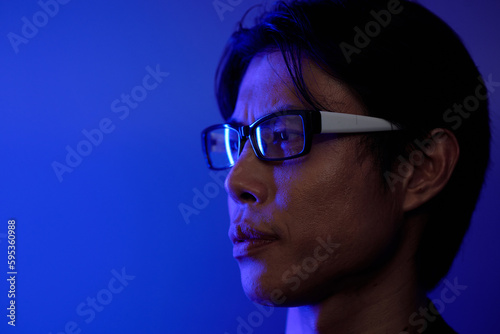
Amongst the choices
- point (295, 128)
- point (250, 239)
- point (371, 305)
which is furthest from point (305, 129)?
point (371, 305)

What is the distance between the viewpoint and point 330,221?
108 cm

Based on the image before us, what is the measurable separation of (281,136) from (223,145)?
0.39m

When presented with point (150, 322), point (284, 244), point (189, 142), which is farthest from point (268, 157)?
point (150, 322)

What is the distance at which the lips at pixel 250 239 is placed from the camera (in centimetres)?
110

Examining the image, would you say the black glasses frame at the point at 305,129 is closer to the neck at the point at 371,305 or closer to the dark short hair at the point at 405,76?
the dark short hair at the point at 405,76

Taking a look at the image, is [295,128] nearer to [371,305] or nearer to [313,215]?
[313,215]

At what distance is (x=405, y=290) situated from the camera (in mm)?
1197

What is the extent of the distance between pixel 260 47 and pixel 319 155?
0.40 metres

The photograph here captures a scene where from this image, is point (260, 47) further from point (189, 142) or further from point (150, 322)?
point (150, 322)

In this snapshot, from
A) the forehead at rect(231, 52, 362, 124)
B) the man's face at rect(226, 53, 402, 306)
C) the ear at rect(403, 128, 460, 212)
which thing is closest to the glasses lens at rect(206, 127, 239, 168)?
the forehead at rect(231, 52, 362, 124)

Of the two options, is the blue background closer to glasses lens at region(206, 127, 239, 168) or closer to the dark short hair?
glasses lens at region(206, 127, 239, 168)

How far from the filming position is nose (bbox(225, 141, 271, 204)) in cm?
112

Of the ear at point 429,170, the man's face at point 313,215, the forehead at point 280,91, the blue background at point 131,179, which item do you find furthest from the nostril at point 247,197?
the blue background at point 131,179

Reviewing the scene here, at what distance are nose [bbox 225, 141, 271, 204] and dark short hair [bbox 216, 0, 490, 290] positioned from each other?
190 mm
